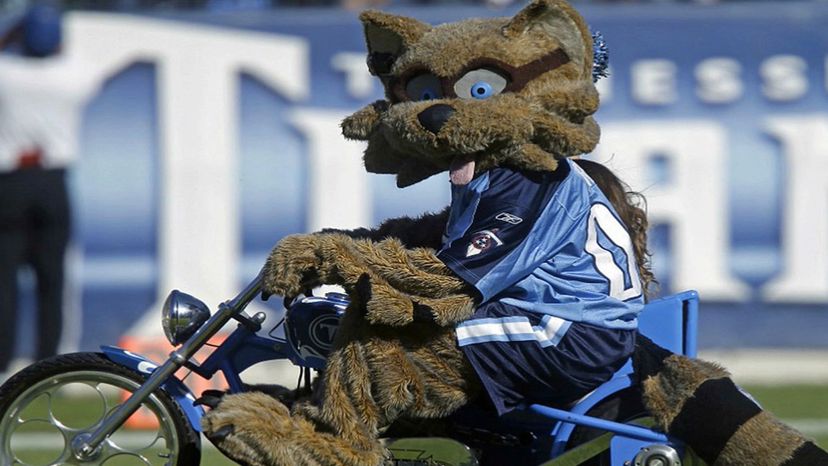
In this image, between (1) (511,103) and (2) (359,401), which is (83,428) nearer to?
(2) (359,401)

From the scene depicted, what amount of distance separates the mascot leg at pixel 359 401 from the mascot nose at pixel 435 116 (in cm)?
54

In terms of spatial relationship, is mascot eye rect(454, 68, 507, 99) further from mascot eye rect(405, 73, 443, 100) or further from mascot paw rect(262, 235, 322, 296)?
mascot paw rect(262, 235, 322, 296)

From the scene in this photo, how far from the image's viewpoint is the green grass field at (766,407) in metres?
4.86

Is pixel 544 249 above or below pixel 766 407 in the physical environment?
above

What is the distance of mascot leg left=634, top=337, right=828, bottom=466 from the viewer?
362cm

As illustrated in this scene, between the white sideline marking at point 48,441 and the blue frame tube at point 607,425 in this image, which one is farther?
the white sideline marking at point 48,441

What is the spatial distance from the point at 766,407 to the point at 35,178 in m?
4.38

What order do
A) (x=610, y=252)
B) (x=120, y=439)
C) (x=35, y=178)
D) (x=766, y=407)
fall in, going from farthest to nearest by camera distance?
(x=35, y=178) < (x=766, y=407) < (x=120, y=439) < (x=610, y=252)

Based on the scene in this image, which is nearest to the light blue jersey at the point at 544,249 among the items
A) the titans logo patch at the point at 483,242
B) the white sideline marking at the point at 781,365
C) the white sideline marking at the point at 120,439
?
the titans logo patch at the point at 483,242

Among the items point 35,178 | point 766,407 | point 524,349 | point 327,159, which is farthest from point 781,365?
point 524,349

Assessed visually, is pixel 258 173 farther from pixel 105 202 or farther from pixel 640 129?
pixel 640 129

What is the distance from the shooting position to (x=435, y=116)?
3.61m

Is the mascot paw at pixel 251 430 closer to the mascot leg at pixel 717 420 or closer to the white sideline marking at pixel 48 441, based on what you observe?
the mascot leg at pixel 717 420

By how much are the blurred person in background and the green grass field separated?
1.87m
